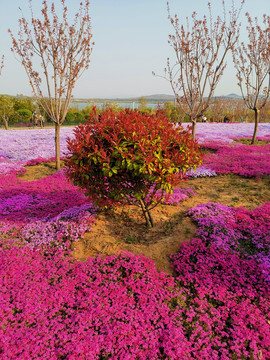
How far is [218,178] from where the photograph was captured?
11672 mm

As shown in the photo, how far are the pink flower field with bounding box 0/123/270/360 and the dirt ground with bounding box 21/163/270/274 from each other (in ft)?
0.79

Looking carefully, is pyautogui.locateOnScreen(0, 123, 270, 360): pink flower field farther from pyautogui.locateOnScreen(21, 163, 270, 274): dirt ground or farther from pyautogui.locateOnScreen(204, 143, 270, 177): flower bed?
pyautogui.locateOnScreen(204, 143, 270, 177): flower bed

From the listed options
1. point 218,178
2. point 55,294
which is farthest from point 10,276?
point 218,178

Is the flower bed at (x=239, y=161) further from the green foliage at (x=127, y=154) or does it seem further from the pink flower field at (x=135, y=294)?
the green foliage at (x=127, y=154)

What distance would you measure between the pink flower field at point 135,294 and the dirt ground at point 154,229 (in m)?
0.24

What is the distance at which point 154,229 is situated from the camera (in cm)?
650

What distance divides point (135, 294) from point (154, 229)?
223 cm

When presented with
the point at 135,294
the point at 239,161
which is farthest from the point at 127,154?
the point at 239,161

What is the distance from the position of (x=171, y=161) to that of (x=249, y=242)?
299cm

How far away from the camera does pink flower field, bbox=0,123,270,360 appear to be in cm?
349

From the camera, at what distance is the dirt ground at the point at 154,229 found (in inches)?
220

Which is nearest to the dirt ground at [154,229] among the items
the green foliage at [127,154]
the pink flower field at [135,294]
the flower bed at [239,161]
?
the pink flower field at [135,294]

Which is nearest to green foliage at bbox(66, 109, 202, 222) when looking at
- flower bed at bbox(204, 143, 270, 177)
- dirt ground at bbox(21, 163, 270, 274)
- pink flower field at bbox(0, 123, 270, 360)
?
dirt ground at bbox(21, 163, 270, 274)

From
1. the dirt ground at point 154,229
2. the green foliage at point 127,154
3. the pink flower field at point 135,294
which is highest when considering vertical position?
the green foliage at point 127,154
